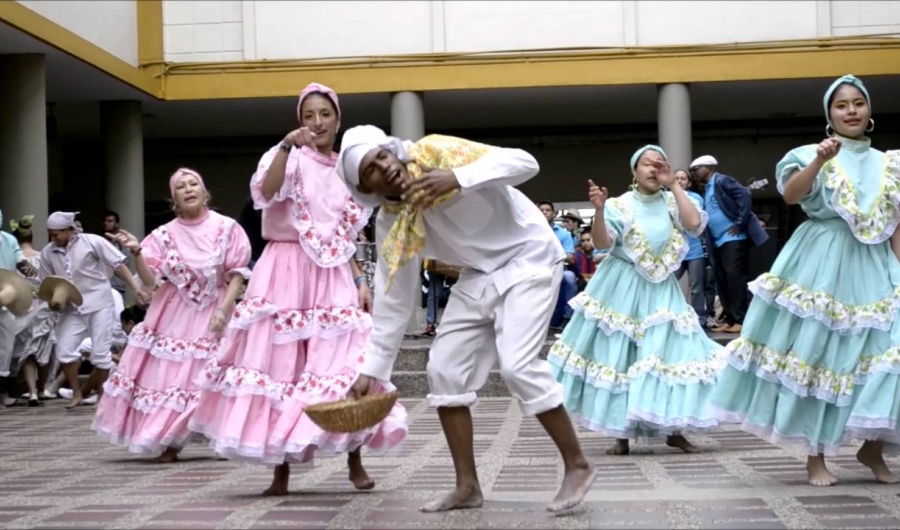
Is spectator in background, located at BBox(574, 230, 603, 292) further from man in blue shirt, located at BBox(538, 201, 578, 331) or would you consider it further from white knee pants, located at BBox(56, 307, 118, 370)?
white knee pants, located at BBox(56, 307, 118, 370)

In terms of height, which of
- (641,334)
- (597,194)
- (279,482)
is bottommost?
(279,482)

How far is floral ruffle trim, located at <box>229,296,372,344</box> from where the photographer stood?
698cm

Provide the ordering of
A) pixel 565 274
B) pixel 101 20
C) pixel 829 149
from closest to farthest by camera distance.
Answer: pixel 829 149
pixel 565 274
pixel 101 20

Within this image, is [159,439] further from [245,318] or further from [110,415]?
[245,318]

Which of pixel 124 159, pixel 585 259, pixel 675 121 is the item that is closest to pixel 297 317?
pixel 585 259

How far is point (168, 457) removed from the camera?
8914 millimetres

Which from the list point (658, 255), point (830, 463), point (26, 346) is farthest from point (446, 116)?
point (830, 463)

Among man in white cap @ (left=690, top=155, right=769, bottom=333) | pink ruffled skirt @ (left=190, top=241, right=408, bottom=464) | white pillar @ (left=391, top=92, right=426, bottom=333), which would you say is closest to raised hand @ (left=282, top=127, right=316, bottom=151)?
pink ruffled skirt @ (left=190, top=241, right=408, bottom=464)

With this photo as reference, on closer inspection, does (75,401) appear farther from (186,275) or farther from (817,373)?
(817,373)

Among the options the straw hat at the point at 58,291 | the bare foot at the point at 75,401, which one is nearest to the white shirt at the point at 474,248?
the straw hat at the point at 58,291

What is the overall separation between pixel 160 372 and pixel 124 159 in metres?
12.9

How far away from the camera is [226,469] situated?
8.27 meters

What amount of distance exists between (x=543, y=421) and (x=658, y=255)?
11.7 feet

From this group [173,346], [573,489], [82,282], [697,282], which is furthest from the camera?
[697,282]
